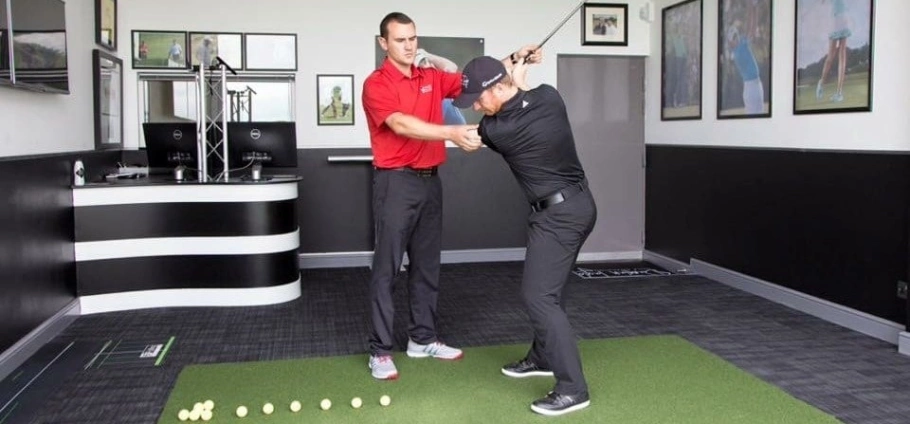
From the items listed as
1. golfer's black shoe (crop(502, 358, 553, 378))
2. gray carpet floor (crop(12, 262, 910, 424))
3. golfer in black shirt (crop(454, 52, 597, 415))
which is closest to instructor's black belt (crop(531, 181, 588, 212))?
golfer in black shirt (crop(454, 52, 597, 415))

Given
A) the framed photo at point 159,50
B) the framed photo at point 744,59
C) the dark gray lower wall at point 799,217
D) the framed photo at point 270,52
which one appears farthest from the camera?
the framed photo at point 270,52

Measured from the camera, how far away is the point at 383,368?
4.02 meters

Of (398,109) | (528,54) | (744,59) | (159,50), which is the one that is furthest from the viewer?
(159,50)

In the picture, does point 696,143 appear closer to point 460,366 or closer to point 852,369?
point 852,369

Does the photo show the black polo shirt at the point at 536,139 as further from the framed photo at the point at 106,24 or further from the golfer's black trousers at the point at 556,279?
the framed photo at the point at 106,24

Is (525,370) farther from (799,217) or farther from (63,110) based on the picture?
(63,110)

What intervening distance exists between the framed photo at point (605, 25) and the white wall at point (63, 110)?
14.4 feet

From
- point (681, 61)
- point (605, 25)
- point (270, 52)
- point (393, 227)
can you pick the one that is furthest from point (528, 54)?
point (605, 25)

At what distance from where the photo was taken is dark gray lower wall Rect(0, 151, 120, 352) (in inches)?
167

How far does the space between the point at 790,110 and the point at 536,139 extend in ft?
10.2

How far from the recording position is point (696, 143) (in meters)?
7.02

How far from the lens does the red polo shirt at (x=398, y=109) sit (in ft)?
13.3

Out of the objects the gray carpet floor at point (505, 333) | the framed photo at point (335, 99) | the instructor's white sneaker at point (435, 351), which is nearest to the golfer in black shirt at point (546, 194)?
the instructor's white sneaker at point (435, 351)

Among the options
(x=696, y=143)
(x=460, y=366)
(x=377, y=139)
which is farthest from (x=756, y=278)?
(x=377, y=139)
